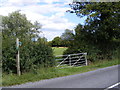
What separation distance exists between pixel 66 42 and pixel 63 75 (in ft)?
31.4

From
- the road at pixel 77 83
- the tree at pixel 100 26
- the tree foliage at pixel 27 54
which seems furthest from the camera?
the tree at pixel 100 26

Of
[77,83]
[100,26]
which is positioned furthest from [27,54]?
[100,26]

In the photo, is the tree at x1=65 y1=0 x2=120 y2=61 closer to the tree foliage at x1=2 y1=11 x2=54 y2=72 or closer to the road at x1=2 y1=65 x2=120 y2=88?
the tree foliage at x1=2 y1=11 x2=54 y2=72

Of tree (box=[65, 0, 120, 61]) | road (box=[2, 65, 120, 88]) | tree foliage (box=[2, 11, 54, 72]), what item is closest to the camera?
road (box=[2, 65, 120, 88])

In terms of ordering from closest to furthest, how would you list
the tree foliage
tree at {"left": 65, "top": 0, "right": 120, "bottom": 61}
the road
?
1. the road
2. the tree foliage
3. tree at {"left": 65, "top": 0, "right": 120, "bottom": 61}

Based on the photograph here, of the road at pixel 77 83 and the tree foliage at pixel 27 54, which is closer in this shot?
the road at pixel 77 83

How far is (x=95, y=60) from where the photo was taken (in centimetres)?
1800

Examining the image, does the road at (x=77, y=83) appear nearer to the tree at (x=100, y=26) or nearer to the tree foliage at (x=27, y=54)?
the tree foliage at (x=27, y=54)

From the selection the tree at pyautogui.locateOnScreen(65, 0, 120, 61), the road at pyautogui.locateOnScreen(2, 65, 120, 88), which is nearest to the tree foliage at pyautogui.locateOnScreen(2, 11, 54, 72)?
the road at pyautogui.locateOnScreen(2, 65, 120, 88)

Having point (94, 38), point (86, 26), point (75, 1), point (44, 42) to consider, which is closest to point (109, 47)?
point (94, 38)

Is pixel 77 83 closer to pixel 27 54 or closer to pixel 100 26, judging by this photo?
pixel 27 54

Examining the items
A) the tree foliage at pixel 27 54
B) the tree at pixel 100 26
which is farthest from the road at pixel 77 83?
the tree at pixel 100 26

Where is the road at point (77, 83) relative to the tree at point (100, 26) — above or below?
below

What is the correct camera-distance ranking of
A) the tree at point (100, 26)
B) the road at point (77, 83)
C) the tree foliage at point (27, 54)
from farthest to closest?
1. the tree at point (100, 26)
2. the tree foliage at point (27, 54)
3. the road at point (77, 83)
